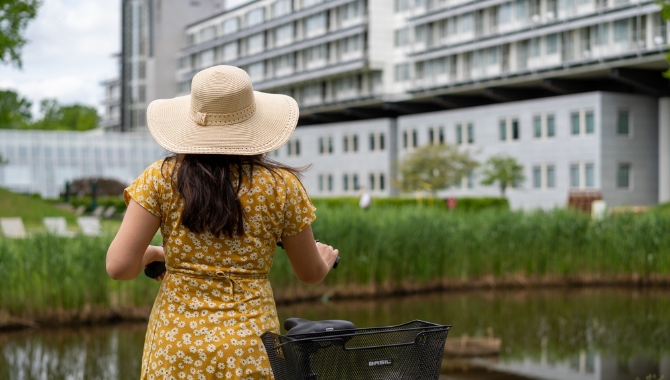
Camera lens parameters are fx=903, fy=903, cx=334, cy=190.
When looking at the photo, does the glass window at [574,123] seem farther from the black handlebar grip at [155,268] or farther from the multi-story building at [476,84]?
the black handlebar grip at [155,268]

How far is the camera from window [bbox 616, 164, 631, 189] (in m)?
44.1

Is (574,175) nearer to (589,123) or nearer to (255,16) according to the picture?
(589,123)

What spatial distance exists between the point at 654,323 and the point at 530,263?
4.41 metres

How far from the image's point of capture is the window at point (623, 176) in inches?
1736

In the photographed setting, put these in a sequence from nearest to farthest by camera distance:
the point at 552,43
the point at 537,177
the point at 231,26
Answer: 1. the point at 537,177
2. the point at 552,43
3. the point at 231,26

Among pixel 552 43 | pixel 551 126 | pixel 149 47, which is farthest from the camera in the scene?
pixel 149 47

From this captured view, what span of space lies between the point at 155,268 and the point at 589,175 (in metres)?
43.4

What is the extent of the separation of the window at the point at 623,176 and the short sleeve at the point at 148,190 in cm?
4384

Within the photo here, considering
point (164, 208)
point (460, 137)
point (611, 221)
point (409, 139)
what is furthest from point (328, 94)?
point (164, 208)

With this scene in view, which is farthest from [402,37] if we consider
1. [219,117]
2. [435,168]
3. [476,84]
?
[219,117]

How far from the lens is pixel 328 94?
218ft

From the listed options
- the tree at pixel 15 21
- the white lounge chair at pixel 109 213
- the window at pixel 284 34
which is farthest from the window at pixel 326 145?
the tree at pixel 15 21

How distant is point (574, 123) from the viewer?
45031mm

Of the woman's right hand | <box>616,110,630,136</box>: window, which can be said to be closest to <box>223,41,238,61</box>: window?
<box>616,110,630,136</box>: window
